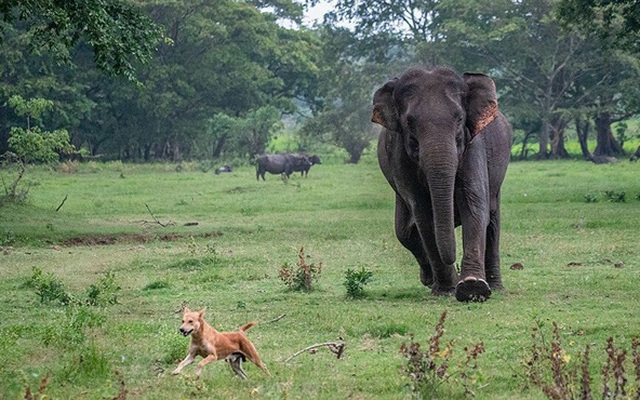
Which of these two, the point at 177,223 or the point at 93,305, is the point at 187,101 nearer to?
the point at 177,223

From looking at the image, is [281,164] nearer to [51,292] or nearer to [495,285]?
[495,285]

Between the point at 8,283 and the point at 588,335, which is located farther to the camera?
the point at 8,283

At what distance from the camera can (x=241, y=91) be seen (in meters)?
61.1

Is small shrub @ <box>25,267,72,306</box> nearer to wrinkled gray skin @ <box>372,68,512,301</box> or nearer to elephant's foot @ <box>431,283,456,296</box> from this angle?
wrinkled gray skin @ <box>372,68,512,301</box>

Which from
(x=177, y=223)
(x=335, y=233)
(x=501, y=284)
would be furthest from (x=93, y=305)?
(x=177, y=223)

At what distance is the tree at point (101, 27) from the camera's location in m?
13.5

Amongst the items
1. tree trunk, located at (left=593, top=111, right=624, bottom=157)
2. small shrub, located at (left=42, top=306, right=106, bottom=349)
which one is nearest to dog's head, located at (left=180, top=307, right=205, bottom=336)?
small shrub, located at (left=42, top=306, right=106, bottom=349)

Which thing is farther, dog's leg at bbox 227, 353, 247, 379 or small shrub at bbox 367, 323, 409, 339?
small shrub at bbox 367, 323, 409, 339

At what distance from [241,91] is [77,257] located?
43.0 metres

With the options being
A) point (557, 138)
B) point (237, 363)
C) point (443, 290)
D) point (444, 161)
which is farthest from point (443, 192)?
point (557, 138)

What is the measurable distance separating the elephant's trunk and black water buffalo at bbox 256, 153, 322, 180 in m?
31.7

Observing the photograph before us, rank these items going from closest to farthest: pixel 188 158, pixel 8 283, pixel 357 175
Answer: pixel 8 283 < pixel 357 175 < pixel 188 158

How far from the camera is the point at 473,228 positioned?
1236cm

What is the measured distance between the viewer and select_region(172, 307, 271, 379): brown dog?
7543mm
